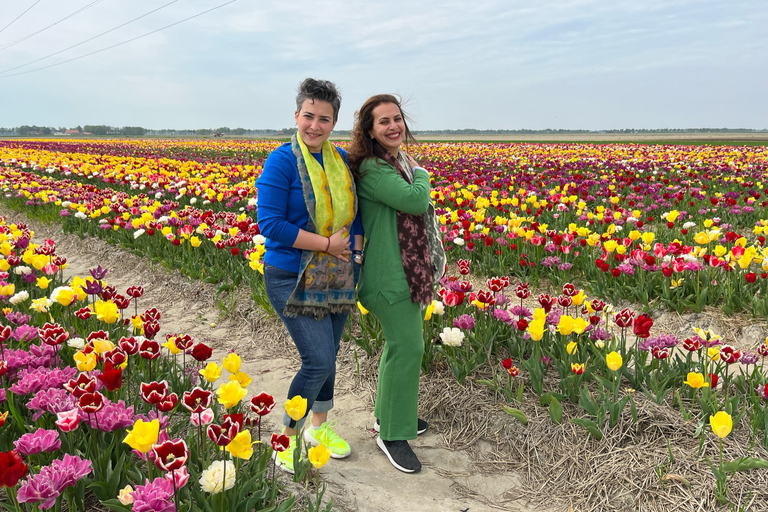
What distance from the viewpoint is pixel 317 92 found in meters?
2.46

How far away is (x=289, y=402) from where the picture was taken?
2.10m

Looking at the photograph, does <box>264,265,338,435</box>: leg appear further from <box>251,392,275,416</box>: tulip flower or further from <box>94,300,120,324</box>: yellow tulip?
<box>94,300,120,324</box>: yellow tulip

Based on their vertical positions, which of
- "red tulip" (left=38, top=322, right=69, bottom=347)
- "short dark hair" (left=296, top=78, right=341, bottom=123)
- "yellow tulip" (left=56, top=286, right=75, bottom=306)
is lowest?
"red tulip" (left=38, top=322, right=69, bottom=347)

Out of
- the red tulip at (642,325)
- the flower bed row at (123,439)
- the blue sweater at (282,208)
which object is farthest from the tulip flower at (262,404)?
the red tulip at (642,325)

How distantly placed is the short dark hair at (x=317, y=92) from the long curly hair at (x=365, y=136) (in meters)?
0.14

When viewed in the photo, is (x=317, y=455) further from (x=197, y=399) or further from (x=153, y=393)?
(x=153, y=393)

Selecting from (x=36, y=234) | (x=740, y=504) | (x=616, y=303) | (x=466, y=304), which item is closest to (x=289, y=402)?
(x=740, y=504)

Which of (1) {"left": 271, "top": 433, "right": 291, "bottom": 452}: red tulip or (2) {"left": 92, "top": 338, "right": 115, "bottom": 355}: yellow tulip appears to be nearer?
(1) {"left": 271, "top": 433, "right": 291, "bottom": 452}: red tulip

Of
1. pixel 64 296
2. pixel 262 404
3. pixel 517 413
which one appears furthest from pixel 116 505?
pixel 517 413

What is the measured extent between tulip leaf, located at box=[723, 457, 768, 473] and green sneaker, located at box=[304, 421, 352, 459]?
180cm

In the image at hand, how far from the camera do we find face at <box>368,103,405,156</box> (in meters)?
2.53

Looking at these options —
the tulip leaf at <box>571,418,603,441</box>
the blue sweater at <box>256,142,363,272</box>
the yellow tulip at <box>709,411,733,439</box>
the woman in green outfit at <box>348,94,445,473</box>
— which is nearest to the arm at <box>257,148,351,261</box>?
the blue sweater at <box>256,142,363,272</box>

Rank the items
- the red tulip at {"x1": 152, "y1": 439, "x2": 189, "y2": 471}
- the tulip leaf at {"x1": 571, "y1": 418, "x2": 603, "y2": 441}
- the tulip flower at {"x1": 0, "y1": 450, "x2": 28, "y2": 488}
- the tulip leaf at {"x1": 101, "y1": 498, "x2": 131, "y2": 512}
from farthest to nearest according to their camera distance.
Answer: the tulip leaf at {"x1": 571, "y1": 418, "x2": 603, "y2": 441}
the tulip leaf at {"x1": 101, "y1": 498, "x2": 131, "y2": 512}
the red tulip at {"x1": 152, "y1": 439, "x2": 189, "y2": 471}
the tulip flower at {"x1": 0, "y1": 450, "x2": 28, "y2": 488}

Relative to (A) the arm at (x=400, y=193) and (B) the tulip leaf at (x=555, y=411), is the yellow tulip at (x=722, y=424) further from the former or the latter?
(A) the arm at (x=400, y=193)
